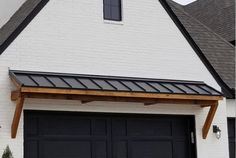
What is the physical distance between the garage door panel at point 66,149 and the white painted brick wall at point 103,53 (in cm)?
83

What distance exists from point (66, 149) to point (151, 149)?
2.66 m

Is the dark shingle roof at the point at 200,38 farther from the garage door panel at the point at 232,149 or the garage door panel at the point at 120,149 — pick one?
the garage door panel at the point at 120,149

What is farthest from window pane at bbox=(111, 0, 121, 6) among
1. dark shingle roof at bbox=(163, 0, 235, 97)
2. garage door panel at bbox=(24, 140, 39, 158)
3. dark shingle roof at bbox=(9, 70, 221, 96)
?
garage door panel at bbox=(24, 140, 39, 158)

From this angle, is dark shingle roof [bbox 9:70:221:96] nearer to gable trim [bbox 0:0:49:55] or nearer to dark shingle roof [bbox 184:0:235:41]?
gable trim [bbox 0:0:49:55]

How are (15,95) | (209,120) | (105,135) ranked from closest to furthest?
1. (15,95)
2. (105,135)
3. (209,120)

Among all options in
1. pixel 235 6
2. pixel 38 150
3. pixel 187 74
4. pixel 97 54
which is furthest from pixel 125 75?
pixel 235 6

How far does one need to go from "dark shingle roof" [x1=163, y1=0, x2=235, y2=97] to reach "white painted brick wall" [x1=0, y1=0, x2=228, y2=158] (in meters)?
1.74

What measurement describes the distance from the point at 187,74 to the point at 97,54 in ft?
9.92

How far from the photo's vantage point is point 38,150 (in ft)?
49.1

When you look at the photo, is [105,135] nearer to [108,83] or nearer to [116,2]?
[108,83]

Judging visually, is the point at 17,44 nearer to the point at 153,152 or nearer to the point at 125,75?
the point at 125,75

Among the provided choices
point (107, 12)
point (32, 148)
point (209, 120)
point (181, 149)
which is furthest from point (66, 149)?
point (209, 120)

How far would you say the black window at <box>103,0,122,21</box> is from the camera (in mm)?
16734

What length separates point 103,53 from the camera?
16.4m
